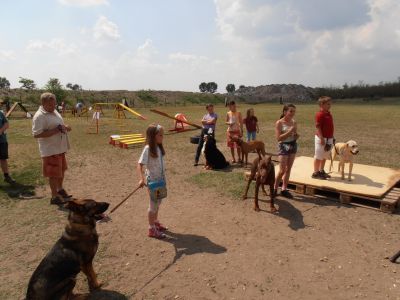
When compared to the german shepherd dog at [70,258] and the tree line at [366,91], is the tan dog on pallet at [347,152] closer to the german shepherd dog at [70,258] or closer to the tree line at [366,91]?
the german shepherd dog at [70,258]

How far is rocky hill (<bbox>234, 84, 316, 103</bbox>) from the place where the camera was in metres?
66.1

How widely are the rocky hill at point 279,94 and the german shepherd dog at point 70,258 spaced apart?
62046 millimetres

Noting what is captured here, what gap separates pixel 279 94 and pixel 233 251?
2831 inches

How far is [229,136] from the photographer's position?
33.9 ft

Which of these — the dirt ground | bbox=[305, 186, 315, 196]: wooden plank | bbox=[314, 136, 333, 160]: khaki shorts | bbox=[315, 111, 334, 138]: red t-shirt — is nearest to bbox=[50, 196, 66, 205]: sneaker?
the dirt ground

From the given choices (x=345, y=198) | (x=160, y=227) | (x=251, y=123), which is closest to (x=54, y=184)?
(x=160, y=227)

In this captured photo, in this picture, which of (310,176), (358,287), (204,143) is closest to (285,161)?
(310,176)

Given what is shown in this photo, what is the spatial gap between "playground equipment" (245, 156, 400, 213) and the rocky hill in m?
56.9

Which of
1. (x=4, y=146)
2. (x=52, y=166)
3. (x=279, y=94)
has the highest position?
(x=279, y=94)

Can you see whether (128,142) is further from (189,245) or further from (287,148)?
(189,245)

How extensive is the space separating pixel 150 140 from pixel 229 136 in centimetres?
563

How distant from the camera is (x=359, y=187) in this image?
672 centimetres

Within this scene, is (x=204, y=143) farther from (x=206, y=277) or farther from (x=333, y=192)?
(x=206, y=277)

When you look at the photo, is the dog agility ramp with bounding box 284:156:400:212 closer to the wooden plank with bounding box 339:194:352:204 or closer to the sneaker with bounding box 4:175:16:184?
the wooden plank with bounding box 339:194:352:204
